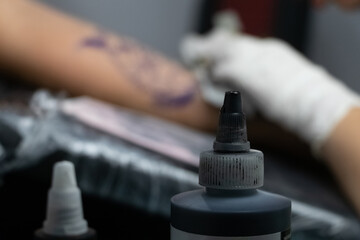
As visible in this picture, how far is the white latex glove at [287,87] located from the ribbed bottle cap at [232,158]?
0.27 metres

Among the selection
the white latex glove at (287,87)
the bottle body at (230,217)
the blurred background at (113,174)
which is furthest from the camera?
the white latex glove at (287,87)

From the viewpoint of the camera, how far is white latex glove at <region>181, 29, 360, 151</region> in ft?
1.82

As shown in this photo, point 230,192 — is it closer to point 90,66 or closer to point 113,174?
point 113,174

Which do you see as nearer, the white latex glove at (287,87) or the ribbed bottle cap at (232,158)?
the ribbed bottle cap at (232,158)

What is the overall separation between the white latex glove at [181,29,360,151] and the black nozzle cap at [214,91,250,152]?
273 millimetres

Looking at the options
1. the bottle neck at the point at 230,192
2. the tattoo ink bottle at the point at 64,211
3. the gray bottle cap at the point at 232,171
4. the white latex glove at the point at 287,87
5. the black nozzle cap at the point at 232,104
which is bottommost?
the tattoo ink bottle at the point at 64,211

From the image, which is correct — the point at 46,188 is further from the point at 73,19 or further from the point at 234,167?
the point at 73,19

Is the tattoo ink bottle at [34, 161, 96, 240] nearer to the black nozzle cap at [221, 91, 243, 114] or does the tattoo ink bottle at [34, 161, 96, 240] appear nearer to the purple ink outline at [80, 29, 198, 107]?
the black nozzle cap at [221, 91, 243, 114]

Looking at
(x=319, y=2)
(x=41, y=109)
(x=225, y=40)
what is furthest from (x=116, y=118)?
(x=319, y=2)

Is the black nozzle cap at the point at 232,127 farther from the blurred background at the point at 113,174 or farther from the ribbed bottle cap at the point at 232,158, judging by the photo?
the blurred background at the point at 113,174

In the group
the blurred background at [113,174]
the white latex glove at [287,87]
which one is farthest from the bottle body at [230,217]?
the white latex glove at [287,87]

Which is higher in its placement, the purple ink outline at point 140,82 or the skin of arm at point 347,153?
the purple ink outline at point 140,82

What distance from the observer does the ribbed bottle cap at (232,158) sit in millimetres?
284

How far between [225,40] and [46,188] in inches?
16.9
